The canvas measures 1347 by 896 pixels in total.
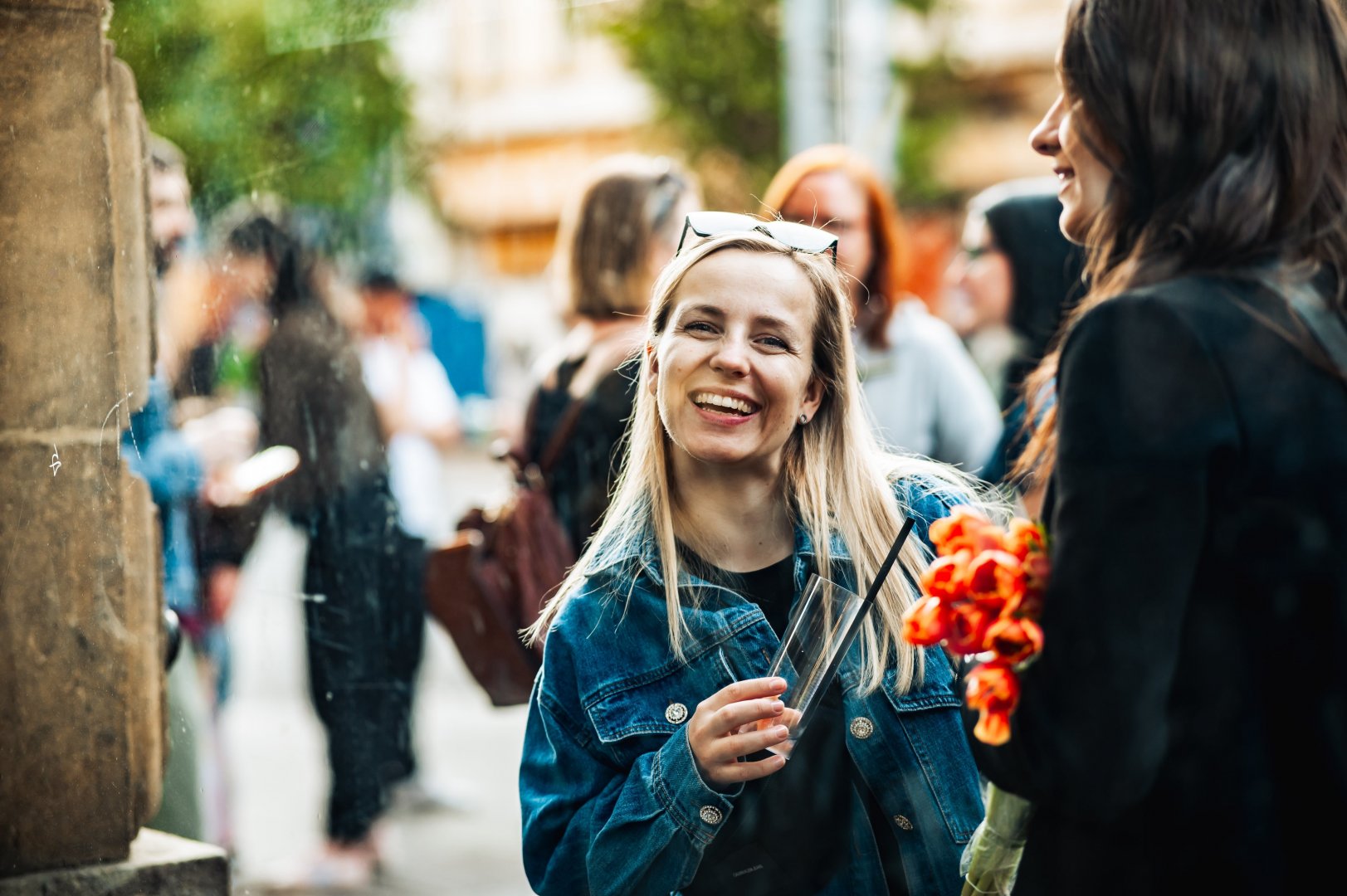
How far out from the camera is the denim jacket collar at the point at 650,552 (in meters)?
2.12

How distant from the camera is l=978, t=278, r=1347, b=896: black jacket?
4.65 ft

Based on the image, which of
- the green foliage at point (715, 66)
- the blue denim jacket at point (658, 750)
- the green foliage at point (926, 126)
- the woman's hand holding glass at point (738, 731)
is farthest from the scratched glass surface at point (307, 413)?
the green foliage at point (926, 126)

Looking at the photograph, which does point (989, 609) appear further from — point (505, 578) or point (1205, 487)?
point (505, 578)

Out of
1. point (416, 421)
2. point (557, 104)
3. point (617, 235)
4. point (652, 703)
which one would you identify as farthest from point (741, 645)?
point (557, 104)

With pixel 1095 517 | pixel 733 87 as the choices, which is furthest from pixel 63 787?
pixel 733 87

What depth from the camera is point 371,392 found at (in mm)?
4770

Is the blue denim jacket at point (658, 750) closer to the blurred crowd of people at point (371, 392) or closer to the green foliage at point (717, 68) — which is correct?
the blurred crowd of people at point (371, 392)

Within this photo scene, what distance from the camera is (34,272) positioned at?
2.37 meters

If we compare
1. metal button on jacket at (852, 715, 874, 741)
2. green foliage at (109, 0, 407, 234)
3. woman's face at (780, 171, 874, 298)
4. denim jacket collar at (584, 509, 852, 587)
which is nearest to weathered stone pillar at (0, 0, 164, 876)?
green foliage at (109, 0, 407, 234)

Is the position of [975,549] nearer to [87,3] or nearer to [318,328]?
[87,3]

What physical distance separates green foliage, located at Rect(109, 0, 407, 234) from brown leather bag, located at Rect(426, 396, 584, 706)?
37.7 inches

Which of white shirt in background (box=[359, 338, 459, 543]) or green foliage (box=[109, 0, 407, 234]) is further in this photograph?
white shirt in background (box=[359, 338, 459, 543])

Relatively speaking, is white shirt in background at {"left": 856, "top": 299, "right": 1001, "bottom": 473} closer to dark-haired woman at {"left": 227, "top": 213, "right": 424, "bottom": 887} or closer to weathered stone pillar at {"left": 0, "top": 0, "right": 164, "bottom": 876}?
dark-haired woman at {"left": 227, "top": 213, "right": 424, "bottom": 887}

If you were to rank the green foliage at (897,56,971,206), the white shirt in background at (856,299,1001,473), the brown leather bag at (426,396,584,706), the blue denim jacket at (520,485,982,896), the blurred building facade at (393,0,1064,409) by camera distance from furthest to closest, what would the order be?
1. the green foliage at (897,56,971,206)
2. the blurred building facade at (393,0,1064,409)
3. the white shirt in background at (856,299,1001,473)
4. the brown leather bag at (426,396,584,706)
5. the blue denim jacket at (520,485,982,896)
